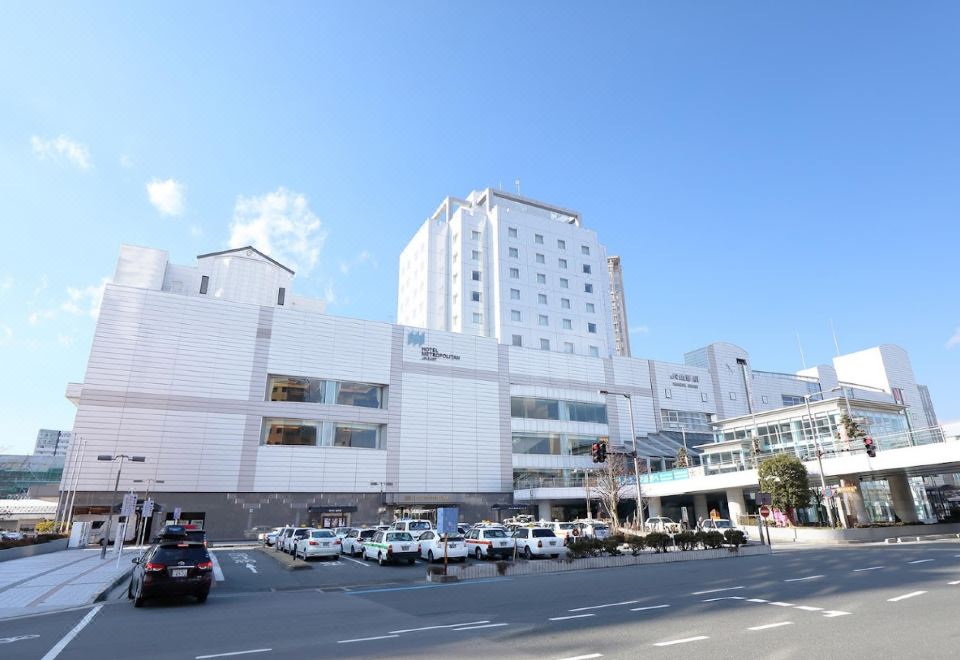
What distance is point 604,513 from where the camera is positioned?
198 feet

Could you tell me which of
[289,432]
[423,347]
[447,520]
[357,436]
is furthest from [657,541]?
[423,347]

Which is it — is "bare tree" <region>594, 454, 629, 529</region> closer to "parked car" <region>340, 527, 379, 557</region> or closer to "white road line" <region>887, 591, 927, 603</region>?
"parked car" <region>340, 527, 379, 557</region>

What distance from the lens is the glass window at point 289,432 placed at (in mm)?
51625

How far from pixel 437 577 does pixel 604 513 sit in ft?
148

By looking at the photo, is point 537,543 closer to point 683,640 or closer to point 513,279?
point 683,640

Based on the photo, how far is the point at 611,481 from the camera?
48938 millimetres

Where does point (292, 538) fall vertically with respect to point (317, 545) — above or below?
above

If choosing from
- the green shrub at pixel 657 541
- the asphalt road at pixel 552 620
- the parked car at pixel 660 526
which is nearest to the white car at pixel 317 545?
the asphalt road at pixel 552 620

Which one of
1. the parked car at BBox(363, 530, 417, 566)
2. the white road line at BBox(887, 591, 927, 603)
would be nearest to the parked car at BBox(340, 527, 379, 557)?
the parked car at BBox(363, 530, 417, 566)

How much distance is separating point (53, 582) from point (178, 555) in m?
8.93

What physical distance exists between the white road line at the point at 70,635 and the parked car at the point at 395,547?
1275cm

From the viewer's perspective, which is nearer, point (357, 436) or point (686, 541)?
point (686, 541)

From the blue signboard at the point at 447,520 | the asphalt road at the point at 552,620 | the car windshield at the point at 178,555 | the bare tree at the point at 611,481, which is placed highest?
the bare tree at the point at 611,481

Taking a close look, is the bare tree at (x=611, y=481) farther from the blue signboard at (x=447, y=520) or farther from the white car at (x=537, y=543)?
the blue signboard at (x=447, y=520)
